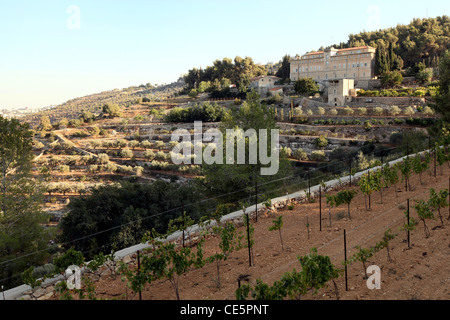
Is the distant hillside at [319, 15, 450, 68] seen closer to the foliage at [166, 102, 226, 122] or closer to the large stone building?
the large stone building

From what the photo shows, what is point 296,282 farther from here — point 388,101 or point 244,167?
point 388,101

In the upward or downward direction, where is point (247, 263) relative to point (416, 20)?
downward

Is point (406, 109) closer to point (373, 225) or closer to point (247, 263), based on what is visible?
point (373, 225)

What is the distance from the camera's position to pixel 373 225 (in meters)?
6.26

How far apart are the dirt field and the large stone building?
138ft

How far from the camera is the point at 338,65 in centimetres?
4847

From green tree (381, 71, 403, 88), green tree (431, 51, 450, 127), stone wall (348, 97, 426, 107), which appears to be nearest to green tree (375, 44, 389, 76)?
green tree (381, 71, 403, 88)

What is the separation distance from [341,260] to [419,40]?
55013 mm

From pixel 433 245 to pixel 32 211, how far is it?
37.6 ft

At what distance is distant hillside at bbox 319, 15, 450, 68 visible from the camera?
47062mm

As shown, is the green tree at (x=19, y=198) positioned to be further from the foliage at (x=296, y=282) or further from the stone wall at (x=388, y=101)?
the stone wall at (x=388, y=101)

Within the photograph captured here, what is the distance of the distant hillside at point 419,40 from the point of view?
154 ft

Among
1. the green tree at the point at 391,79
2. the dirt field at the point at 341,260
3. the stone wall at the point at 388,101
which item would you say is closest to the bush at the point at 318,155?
the stone wall at the point at 388,101
